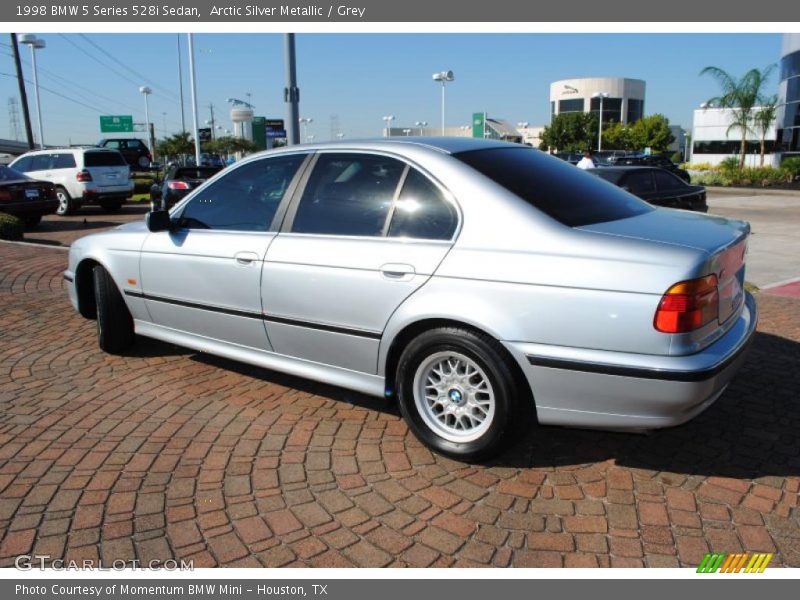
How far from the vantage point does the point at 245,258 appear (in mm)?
3984

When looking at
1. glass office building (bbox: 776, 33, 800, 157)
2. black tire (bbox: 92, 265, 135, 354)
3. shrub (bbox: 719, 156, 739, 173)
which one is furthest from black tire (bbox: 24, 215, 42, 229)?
glass office building (bbox: 776, 33, 800, 157)

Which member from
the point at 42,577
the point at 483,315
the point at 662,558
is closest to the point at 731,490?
the point at 662,558

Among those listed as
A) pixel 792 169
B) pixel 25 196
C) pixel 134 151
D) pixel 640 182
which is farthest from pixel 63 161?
pixel 792 169

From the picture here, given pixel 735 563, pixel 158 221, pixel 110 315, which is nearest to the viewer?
pixel 735 563

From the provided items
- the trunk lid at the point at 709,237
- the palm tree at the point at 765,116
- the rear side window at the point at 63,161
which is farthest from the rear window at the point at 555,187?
the palm tree at the point at 765,116

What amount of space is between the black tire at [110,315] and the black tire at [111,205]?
13.9 m

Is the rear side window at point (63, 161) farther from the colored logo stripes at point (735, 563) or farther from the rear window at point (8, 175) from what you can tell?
the colored logo stripes at point (735, 563)

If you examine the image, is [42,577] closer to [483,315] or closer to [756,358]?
[483,315]

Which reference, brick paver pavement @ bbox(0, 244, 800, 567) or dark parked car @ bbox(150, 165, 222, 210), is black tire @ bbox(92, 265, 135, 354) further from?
dark parked car @ bbox(150, 165, 222, 210)

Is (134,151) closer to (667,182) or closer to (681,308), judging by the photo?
(667,182)

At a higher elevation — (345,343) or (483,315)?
(483,315)

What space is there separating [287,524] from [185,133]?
5636cm

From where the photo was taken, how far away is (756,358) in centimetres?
497

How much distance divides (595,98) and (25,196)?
10466 centimetres
